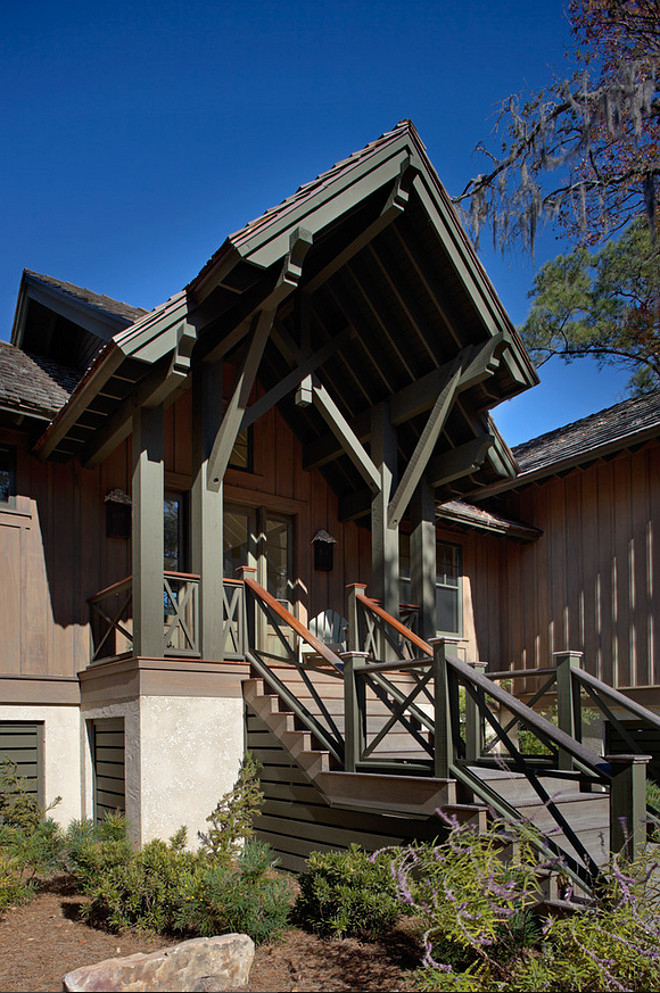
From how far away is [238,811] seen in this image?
25.3 ft

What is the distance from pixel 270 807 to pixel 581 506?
7.80m

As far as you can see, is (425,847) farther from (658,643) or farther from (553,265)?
(553,265)

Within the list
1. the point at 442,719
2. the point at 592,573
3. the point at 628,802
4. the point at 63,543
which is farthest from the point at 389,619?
the point at 592,573

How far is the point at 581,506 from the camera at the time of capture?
13281mm

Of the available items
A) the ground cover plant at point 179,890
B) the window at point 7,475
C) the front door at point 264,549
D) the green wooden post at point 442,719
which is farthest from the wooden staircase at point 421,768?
the window at point 7,475

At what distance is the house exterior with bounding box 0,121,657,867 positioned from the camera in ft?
25.9

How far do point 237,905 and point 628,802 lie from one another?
8.70 feet

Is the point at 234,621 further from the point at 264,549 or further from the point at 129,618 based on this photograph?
the point at 264,549

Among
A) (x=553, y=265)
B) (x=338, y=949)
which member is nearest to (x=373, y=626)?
(x=338, y=949)

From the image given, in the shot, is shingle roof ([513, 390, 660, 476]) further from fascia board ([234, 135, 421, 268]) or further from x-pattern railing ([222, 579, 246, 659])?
x-pattern railing ([222, 579, 246, 659])

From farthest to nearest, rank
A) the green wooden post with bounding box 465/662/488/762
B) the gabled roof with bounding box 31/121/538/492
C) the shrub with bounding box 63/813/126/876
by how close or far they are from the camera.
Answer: the gabled roof with bounding box 31/121/538/492
the shrub with bounding box 63/813/126/876
the green wooden post with bounding box 465/662/488/762

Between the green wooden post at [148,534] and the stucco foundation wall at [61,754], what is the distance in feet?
5.93

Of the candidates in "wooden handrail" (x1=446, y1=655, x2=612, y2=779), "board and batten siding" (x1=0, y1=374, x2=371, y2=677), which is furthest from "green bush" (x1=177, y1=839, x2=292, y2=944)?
"board and batten siding" (x1=0, y1=374, x2=371, y2=677)

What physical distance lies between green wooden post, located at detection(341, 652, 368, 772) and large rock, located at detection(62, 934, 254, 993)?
2.26 meters
